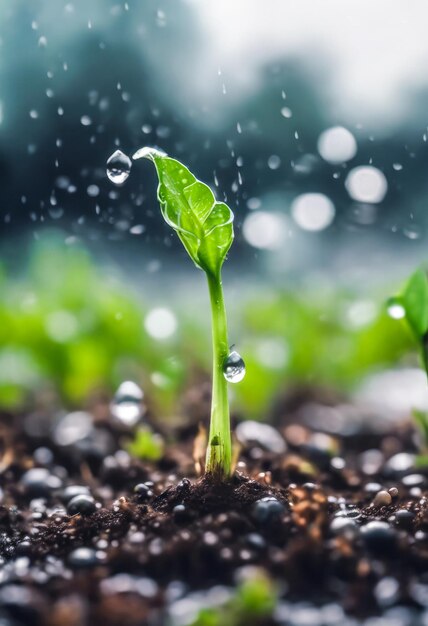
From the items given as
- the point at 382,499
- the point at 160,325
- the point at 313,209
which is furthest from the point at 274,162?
the point at 382,499

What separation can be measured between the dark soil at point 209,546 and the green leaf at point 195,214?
266 millimetres

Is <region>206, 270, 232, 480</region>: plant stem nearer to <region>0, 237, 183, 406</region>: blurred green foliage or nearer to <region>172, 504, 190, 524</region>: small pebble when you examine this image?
<region>172, 504, 190, 524</region>: small pebble

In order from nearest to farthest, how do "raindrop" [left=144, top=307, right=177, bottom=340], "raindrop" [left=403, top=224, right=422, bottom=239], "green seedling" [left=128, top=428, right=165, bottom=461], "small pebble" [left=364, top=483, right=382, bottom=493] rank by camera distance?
"small pebble" [left=364, top=483, right=382, bottom=493] → "green seedling" [left=128, top=428, right=165, bottom=461] → "raindrop" [left=144, top=307, right=177, bottom=340] → "raindrop" [left=403, top=224, right=422, bottom=239]

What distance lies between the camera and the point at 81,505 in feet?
2.82

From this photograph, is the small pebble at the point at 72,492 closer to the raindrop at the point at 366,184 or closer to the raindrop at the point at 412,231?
the raindrop at the point at 366,184

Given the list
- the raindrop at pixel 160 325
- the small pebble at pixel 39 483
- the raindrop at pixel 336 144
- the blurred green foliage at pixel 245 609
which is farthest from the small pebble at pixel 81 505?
the raindrop at pixel 336 144

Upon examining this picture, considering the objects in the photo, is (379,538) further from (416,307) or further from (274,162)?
(274,162)

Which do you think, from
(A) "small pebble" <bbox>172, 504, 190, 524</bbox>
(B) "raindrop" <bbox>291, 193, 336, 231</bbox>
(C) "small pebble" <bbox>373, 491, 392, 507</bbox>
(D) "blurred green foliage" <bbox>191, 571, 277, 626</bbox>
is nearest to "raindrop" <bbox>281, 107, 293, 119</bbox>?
(B) "raindrop" <bbox>291, 193, 336, 231</bbox>

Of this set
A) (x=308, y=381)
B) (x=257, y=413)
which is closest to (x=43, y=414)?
(x=257, y=413)

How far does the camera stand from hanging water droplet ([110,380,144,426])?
1.24m

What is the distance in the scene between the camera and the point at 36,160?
2969 millimetres

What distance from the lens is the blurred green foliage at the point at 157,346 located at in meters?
1.58

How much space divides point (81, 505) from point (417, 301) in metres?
0.53

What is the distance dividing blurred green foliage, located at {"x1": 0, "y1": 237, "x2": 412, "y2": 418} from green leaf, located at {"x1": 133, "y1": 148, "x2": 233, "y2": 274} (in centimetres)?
75
